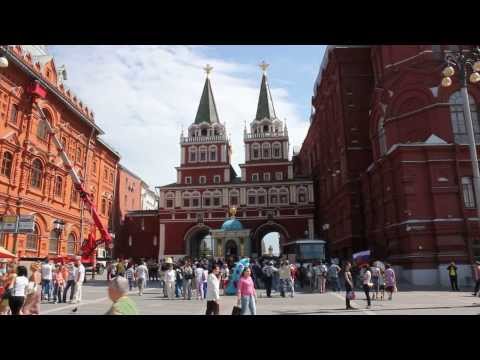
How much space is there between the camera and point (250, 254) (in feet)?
164

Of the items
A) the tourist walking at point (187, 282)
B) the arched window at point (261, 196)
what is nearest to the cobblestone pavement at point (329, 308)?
the tourist walking at point (187, 282)

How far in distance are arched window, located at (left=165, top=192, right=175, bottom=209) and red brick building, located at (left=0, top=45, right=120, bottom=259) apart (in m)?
15.0

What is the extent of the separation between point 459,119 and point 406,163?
478cm

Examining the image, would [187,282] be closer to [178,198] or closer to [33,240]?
[33,240]

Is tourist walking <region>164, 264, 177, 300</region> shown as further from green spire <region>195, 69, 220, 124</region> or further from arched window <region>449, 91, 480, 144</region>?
green spire <region>195, 69, 220, 124</region>

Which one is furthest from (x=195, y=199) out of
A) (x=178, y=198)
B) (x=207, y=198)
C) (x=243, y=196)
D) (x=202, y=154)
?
(x=202, y=154)

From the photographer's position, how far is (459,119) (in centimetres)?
2539

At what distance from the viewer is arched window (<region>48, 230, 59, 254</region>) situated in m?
30.3

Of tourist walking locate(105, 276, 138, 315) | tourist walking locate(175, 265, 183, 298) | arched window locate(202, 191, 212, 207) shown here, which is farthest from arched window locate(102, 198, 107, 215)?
tourist walking locate(105, 276, 138, 315)
